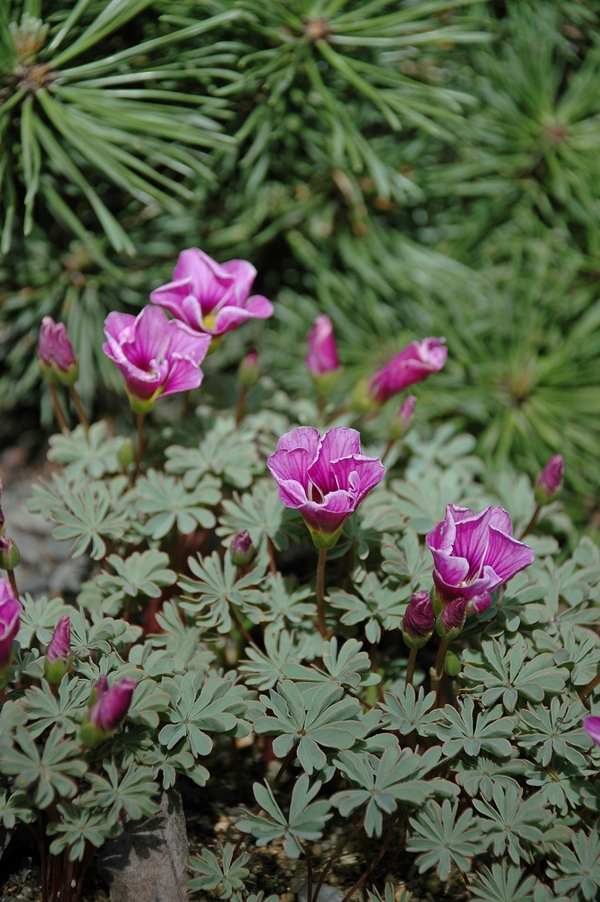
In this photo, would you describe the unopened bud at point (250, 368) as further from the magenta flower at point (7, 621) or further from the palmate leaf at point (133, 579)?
the magenta flower at point (7, 621)

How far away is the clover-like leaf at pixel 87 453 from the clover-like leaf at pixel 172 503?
0.44 feet

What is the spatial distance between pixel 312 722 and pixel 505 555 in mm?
386

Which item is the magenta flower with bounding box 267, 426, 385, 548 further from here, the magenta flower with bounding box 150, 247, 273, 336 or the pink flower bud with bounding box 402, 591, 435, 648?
the magenta flower with bounding box 150, 247, 273, 336

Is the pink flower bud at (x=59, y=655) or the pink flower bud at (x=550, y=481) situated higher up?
the pink flower bud at (x=59, y=655)

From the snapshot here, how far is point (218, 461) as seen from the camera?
1.58 meters

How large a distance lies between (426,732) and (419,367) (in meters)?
0.74

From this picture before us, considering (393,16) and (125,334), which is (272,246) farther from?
(125,334)

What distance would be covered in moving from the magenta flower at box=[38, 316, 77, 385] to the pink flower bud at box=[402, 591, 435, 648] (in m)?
0.82

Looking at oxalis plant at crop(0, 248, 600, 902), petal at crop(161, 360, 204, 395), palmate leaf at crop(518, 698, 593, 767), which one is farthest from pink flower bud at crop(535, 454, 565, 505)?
petal at crop(161, 360, 204, 395)

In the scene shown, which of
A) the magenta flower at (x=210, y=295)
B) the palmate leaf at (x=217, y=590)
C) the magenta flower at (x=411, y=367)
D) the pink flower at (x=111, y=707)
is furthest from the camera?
the magenta flower at (x=411, y=367)

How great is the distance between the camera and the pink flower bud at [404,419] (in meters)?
1.61

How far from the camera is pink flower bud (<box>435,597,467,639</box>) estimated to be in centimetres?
116

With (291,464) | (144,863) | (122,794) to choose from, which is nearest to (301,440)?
(291,464)

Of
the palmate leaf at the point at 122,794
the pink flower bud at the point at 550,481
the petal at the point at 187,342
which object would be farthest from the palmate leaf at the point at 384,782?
the petal at the point at 187,342
